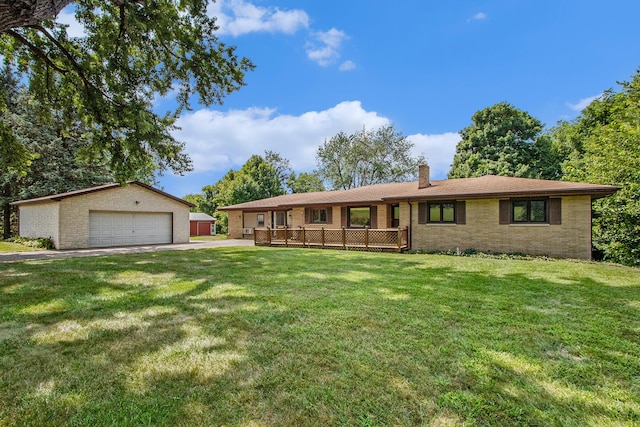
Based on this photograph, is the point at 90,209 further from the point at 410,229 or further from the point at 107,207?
the point at 410,229

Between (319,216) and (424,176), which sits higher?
(424,176)

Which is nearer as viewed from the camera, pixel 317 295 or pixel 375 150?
pixel 317 295

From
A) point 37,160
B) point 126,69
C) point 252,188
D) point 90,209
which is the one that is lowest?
point 90,209

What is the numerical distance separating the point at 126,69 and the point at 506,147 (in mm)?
28639

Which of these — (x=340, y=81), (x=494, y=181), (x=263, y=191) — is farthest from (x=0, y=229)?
(x=494, y=181)

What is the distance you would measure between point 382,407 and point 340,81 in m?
24.7

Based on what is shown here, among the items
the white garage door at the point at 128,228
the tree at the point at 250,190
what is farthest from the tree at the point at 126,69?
the tree at the point at 250,190

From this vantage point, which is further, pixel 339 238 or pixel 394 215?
pixel 394 215

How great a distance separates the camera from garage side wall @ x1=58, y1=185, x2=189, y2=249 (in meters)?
15.8

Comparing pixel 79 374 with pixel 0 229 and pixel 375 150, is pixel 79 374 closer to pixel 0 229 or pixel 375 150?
pixel 0 229

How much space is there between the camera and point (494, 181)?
47.5 feet

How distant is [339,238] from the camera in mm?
15844

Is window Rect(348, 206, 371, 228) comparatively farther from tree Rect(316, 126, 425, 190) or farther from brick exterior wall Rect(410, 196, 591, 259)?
tree Rect(316, 126, 425, 190)

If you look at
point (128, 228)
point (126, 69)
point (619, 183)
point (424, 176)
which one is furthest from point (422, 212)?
point (128, 228)
